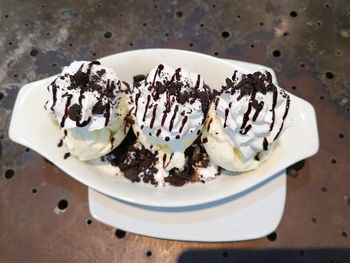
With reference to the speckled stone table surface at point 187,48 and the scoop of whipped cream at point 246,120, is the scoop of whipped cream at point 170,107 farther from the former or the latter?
the speckled stone table surface at point 187,48

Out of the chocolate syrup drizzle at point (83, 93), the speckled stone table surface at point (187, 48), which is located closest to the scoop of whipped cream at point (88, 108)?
the chocolate syrup drizzle at point (83, 93)

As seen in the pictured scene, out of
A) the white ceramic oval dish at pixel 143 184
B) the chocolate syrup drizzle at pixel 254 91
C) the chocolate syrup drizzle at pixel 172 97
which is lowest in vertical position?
the white ceramic oval dish at pixel 143 184

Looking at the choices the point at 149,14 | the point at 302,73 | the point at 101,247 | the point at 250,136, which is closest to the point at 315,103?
the point at 302,73

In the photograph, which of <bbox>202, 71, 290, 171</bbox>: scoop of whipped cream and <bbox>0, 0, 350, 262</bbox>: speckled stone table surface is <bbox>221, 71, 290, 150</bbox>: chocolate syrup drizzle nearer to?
<bbox>202, 71, 290, 171</bbox>: scoop of whipped cream

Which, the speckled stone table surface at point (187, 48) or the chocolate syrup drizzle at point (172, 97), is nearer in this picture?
the chocolate syrup drizzle at point (172, 97)

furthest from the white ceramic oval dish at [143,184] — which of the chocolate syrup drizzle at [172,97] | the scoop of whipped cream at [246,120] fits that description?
the chocolate syrup drizzle at [172,97]

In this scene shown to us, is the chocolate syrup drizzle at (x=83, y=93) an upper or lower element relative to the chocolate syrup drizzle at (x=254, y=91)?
lower

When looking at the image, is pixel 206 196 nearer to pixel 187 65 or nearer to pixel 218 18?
pixel 187 65
